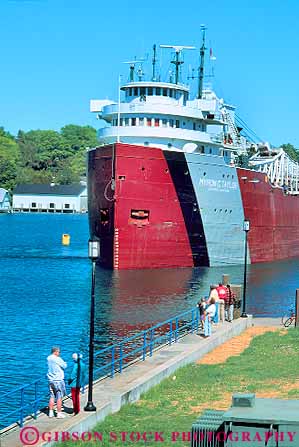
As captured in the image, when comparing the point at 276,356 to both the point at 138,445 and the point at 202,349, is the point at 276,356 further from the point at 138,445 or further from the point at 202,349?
the point at 138,445

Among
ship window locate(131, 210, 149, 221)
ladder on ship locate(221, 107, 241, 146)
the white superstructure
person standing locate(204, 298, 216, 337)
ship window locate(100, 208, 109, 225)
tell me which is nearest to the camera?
person standing locate(204, 298, 216, 337)

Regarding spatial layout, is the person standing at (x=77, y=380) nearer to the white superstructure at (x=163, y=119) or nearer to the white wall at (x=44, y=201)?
the white superstructure at (x=163, y=119)

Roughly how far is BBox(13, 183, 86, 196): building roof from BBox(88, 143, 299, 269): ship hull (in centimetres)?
13418

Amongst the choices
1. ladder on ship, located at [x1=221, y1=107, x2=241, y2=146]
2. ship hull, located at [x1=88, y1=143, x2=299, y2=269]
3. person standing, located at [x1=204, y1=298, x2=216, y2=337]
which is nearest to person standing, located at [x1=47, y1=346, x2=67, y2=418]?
person standing, located at [x1=204, y1=298, x2=216, y2=337]

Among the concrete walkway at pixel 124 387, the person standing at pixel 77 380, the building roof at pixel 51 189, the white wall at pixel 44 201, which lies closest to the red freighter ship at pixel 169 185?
the concrete walkway at pixel 124 387

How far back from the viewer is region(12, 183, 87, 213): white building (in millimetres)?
186750

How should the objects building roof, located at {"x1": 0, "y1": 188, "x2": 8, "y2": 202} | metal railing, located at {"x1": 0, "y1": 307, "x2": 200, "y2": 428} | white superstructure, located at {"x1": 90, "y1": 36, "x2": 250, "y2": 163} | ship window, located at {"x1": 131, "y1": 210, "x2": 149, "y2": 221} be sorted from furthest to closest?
1. building roof, located at {"x1": 0, "y1": 188, "x2": 8, "y2": 202}
2. white superstructure, located at {"x1": 90, "y1": 36, "x2": 250, "y2": 163}
3. ship window, located at {"x1": 131, "y1": 210, "x2": 149, "y2": 221}
4. metal railing, located at {"x1": 0, "y1": 307, "x2": 200, "y2": 428}

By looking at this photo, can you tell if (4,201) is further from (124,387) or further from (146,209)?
(124,387)

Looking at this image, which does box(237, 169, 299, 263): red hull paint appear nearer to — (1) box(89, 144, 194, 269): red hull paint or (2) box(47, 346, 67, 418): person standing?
(1) box(89, 144, 194, 269): red hull paint

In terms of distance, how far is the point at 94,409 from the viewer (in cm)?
1554

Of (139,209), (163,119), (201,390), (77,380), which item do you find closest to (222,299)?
(201,390)

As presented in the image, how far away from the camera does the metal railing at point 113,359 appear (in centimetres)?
1800

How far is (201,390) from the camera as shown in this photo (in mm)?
18391

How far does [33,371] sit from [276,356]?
700cm
